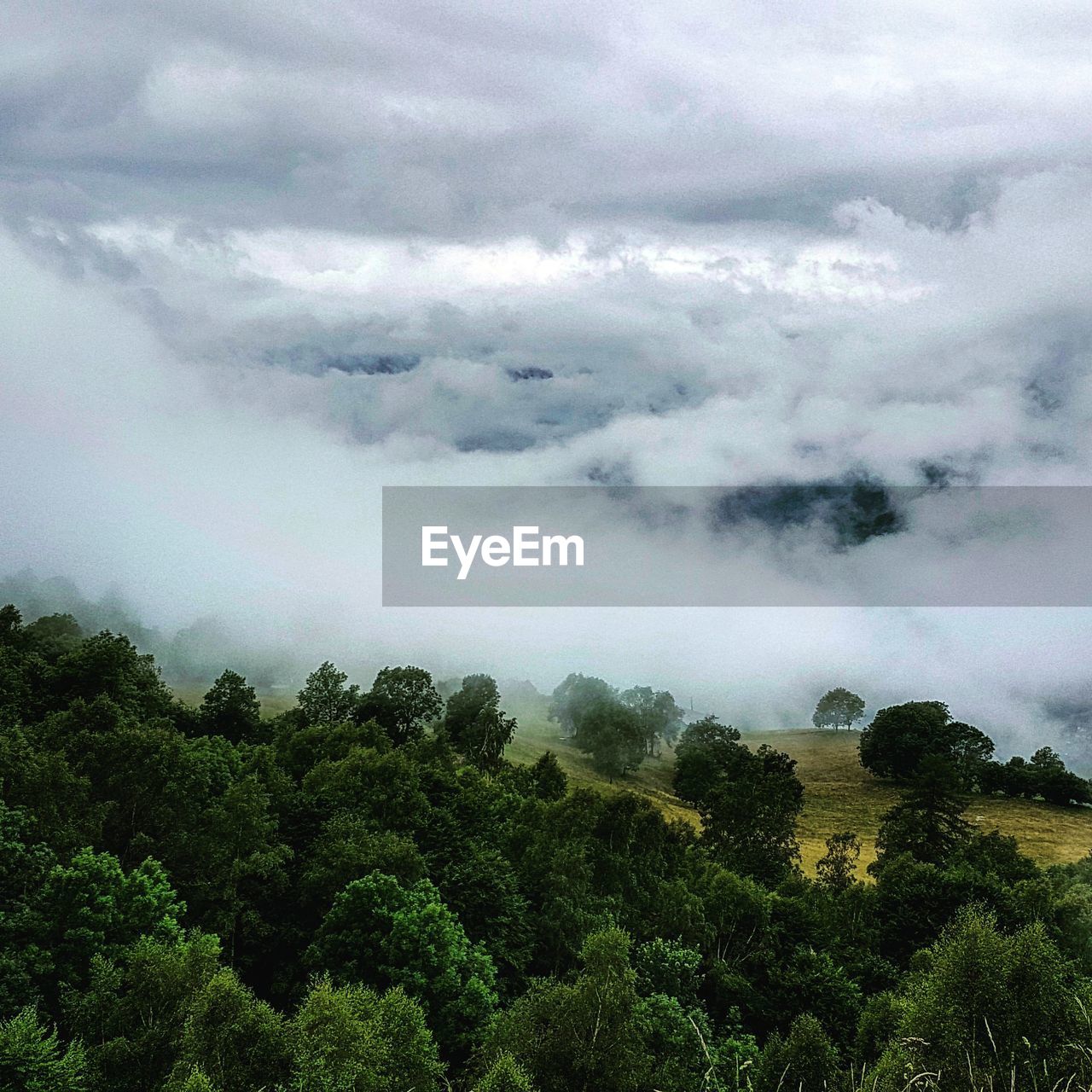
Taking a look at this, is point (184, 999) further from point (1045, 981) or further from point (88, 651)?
point (88, 651)

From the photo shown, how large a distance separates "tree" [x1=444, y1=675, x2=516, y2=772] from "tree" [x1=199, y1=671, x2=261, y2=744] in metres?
37.4

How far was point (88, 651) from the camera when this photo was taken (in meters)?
106

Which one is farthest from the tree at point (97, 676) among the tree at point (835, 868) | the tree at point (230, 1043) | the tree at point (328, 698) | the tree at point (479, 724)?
the tree at point (835, 868)

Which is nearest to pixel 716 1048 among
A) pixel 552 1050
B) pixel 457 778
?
pixel 552 1050

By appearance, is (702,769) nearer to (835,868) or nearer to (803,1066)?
(835,868)

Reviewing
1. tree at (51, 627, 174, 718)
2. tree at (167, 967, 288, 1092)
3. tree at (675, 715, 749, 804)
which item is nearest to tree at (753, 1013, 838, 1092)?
tree at (167, 967, 288, 1092)

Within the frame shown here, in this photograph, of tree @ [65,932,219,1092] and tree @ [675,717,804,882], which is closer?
tree @ [65,932,219,1092]

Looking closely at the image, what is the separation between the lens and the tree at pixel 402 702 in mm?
160875

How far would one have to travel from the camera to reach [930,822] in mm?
120125

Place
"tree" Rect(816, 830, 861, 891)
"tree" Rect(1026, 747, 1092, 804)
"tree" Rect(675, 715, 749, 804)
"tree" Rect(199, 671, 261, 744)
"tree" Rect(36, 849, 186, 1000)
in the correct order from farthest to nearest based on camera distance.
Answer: "tree" Rect(1026, 747, 1092, 804), "tree" Rect(675, 715, 749, 804), "tree" Rect(199, 671, 261, 744), "tree" Rect(816, 830, 861, 891), "tree" Rect(36, 849, 186, 1000)

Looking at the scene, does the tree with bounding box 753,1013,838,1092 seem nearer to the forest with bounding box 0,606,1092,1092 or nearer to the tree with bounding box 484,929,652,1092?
the forest with bounding box 0,606,1092,1092

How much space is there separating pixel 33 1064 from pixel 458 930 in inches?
1232

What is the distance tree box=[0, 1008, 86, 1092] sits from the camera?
38.9 meters

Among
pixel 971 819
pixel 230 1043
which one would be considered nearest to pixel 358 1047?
pixel 230 1043
